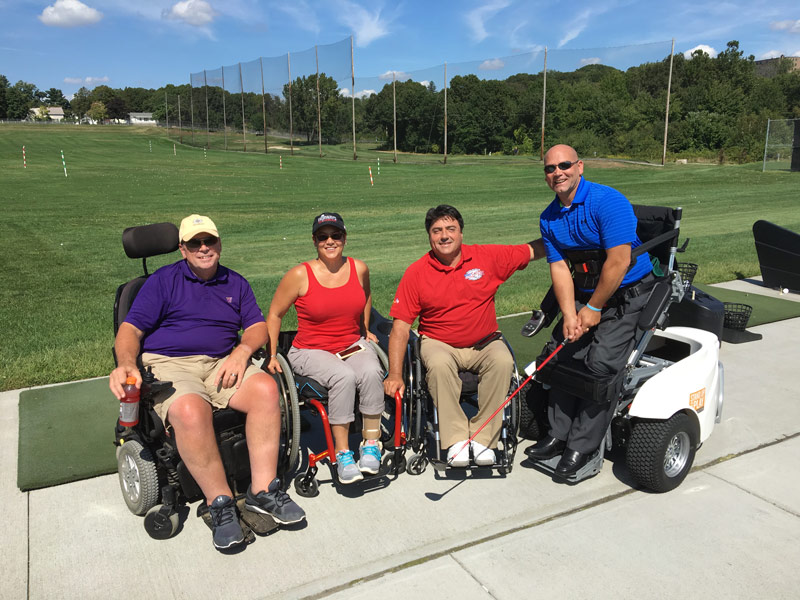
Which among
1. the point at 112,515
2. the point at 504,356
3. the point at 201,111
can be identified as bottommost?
the point at 112,515

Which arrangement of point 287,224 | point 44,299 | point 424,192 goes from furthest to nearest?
point 424,192 < point 287,224 < point 44,299

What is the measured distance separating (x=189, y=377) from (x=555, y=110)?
4673cm

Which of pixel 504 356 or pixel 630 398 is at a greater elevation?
pixel 504 356

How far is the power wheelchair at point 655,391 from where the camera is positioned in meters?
3.23

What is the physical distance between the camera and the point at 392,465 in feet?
11.3

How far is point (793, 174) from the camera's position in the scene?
1011 inches

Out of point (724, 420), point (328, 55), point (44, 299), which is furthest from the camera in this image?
point (328, 55)

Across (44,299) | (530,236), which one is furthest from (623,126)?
(44,299)

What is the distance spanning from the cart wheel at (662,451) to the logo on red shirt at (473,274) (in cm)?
114

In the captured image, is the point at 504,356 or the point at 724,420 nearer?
the point at 504,356

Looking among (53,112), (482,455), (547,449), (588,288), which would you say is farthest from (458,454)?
(53,112)

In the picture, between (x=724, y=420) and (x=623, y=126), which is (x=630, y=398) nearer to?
(x=724, y=420)

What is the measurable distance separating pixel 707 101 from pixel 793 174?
2828 cm

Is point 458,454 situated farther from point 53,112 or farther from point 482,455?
point 53,112
